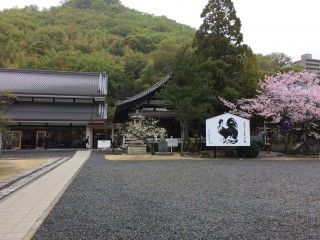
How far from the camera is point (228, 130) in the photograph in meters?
16.8

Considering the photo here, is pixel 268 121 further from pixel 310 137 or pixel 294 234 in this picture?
pixel 294 234

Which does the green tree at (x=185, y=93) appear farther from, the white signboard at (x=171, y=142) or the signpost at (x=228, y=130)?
the white signboard at (x=171, y=142)

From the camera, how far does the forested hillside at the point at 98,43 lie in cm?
4209

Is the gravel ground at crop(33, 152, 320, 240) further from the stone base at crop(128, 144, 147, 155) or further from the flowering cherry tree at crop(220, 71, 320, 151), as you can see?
the stone base at crop(128, 144, 147, 155)

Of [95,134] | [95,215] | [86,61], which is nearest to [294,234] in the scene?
[95,215]

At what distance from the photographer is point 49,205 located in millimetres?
5812

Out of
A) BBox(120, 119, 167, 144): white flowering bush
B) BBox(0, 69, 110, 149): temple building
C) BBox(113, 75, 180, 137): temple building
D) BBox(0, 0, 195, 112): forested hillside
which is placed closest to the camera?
BBox(120, 119, 167, 144): white flowering bush

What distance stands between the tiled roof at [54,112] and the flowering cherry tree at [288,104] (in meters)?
11.9

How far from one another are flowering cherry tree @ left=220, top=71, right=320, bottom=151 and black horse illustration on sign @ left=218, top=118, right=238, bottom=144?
1877 millimetres

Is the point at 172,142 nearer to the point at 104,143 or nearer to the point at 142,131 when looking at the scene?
the point at 142,131

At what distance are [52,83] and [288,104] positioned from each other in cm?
2143

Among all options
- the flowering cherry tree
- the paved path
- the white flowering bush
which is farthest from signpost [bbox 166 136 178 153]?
the paved path

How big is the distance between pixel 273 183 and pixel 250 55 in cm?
1384

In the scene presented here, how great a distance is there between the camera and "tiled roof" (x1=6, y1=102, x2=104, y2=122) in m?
24.6
